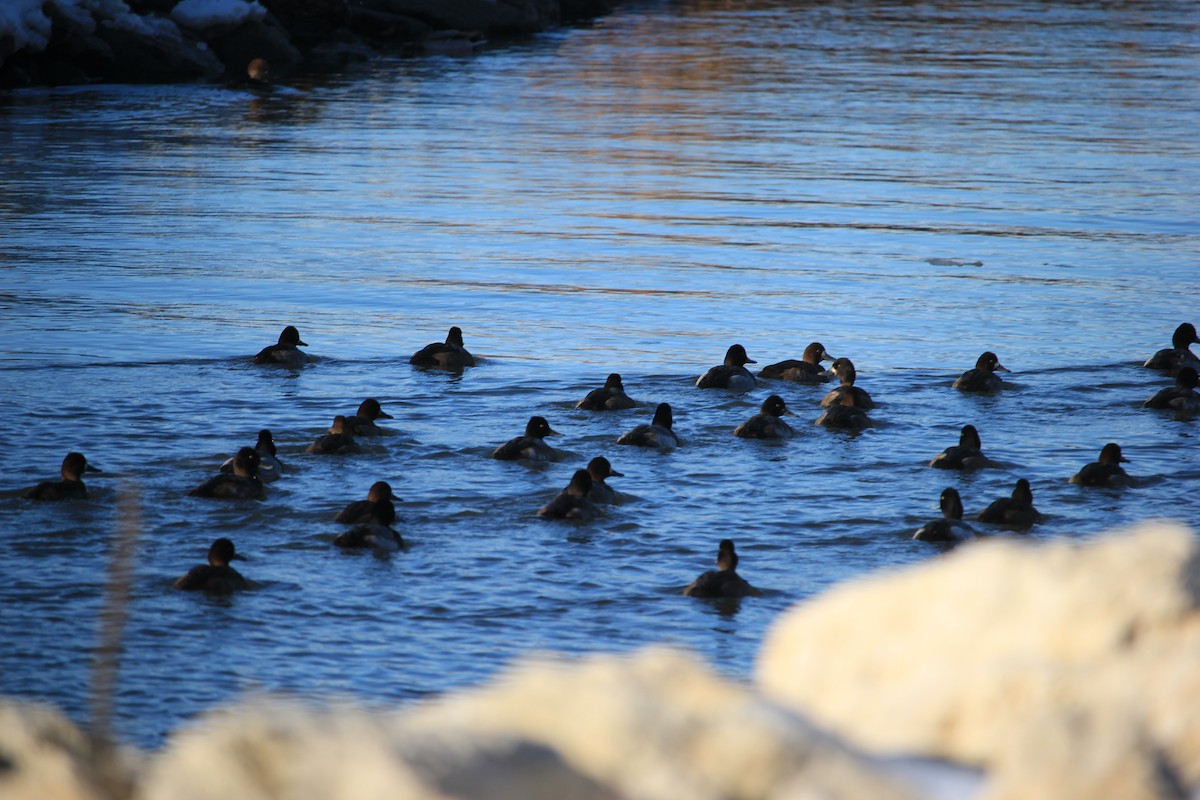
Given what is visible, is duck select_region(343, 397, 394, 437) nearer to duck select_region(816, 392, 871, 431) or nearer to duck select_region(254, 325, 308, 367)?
duck select_region(254, 325, 308, 367)

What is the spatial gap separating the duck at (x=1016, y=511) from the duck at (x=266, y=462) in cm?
565

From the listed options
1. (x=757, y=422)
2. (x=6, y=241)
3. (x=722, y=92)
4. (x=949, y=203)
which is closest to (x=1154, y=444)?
(x=757, y=422)

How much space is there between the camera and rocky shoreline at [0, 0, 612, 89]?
4322 cm

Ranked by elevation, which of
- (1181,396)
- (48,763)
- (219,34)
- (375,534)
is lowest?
(375,534)

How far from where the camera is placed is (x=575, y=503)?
12.6 m

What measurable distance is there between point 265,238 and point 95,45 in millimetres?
21557

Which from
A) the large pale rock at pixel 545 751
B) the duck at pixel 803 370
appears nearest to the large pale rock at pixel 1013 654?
the large pale rock at pixel 545 751

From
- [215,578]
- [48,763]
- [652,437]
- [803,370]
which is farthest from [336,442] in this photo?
[48,763]

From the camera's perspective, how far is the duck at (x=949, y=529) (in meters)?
12.2

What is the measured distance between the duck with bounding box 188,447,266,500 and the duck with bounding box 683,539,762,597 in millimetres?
3659

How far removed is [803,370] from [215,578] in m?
8.13

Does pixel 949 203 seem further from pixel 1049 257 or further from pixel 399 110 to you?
pixel 399 110

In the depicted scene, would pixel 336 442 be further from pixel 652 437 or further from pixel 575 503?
pixel 652 437

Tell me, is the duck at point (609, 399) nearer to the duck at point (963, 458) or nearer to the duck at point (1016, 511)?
the duck at point (963, 458)
